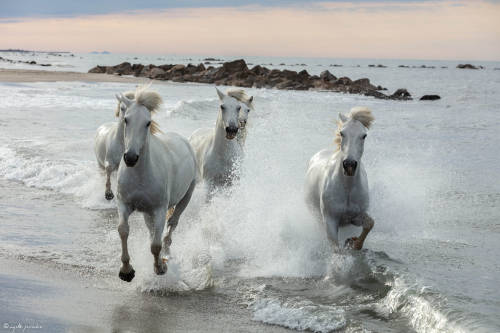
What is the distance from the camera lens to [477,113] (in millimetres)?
29156

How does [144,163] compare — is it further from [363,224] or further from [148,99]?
[363,224]

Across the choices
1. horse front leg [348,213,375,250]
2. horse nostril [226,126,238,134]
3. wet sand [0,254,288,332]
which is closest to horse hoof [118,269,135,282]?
wet sand [0,254,288,332]

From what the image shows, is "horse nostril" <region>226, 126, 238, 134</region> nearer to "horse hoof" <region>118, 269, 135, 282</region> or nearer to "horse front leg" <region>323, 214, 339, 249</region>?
"horse front leg" <region>323, 214, 339, 249</region>

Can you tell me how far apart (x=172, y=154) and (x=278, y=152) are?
8.50m

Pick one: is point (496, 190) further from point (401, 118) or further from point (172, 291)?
point (401, 118)

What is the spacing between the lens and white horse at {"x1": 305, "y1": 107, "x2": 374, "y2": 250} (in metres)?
6.19

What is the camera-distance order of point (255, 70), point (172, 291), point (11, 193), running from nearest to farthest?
1. point (172, 291)
2. point (11, 193)
3. point (255, 70)

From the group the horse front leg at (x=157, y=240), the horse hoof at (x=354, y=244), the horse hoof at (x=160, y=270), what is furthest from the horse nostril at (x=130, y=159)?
the horse hoof at (x=354, y=244)

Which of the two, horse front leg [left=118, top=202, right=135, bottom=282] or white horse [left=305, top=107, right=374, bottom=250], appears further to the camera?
white horse [left=305, top=107, right=374, bottom=250]

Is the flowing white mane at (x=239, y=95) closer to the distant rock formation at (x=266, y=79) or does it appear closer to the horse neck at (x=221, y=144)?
the horse neck at (x=221, y=144)

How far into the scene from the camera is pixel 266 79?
4906 centimetres

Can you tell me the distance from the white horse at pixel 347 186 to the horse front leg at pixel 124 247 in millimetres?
2253

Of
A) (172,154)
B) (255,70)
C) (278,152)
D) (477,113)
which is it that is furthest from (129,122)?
(255,70)

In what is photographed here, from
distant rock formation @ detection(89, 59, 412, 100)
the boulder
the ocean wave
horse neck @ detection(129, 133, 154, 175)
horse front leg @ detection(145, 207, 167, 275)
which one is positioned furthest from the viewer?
the boulder
